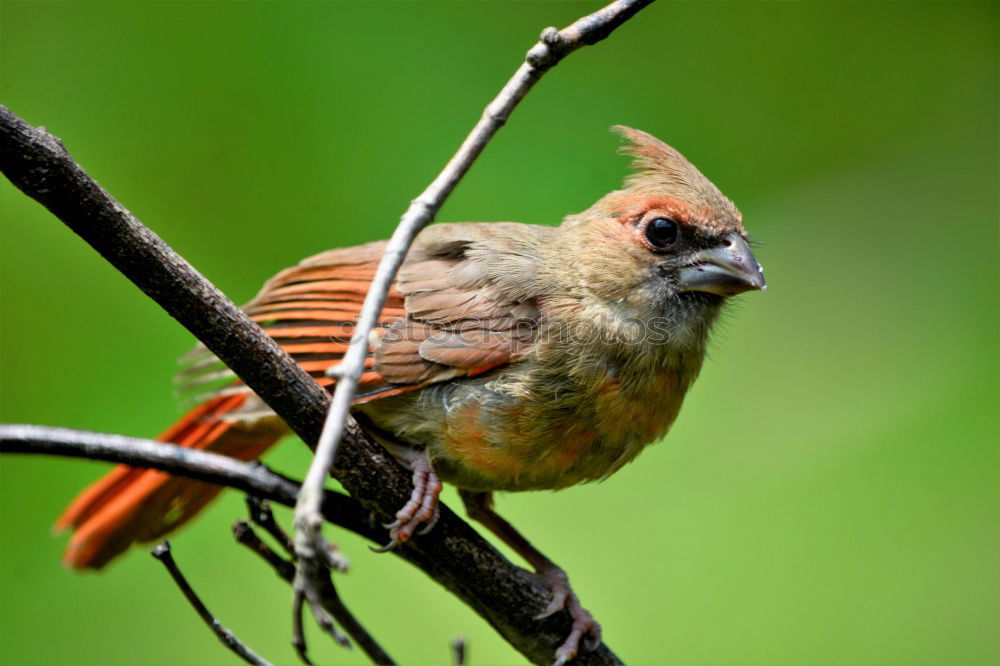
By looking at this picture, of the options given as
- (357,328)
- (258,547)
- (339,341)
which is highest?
(339,341)

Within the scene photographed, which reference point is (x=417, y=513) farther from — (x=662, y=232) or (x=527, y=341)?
(x=662, y=232)

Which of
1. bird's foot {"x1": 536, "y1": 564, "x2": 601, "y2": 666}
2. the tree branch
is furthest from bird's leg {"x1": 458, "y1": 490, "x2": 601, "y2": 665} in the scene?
the tree branch

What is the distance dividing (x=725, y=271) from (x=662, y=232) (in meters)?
0.21

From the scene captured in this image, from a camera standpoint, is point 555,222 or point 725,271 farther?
point 555,222

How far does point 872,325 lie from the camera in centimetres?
420

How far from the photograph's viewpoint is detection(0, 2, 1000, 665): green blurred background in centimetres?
350

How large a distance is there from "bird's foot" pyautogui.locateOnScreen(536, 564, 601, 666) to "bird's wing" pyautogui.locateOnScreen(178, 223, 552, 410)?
681mm

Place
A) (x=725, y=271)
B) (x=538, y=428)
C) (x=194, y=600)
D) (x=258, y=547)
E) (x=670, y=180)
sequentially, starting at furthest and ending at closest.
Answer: (x=670, y=180) < (x=725, y=271) < (x=538, y=428) < (x=258, y=547) < (x=194, y=600)

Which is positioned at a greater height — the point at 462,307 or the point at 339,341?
the point at 462,307

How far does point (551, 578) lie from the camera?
286 cm

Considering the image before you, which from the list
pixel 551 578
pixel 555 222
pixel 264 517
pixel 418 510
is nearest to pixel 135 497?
pixel 264 517

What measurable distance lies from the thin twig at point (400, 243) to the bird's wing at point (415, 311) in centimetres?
91

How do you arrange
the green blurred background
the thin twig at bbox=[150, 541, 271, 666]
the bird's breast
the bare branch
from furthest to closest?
the green blurred background → the bird's breast → the thin twig at bbox=[150, 541, 271, 666] → the bare branch

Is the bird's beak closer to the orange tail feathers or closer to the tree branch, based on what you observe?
the tree branch
